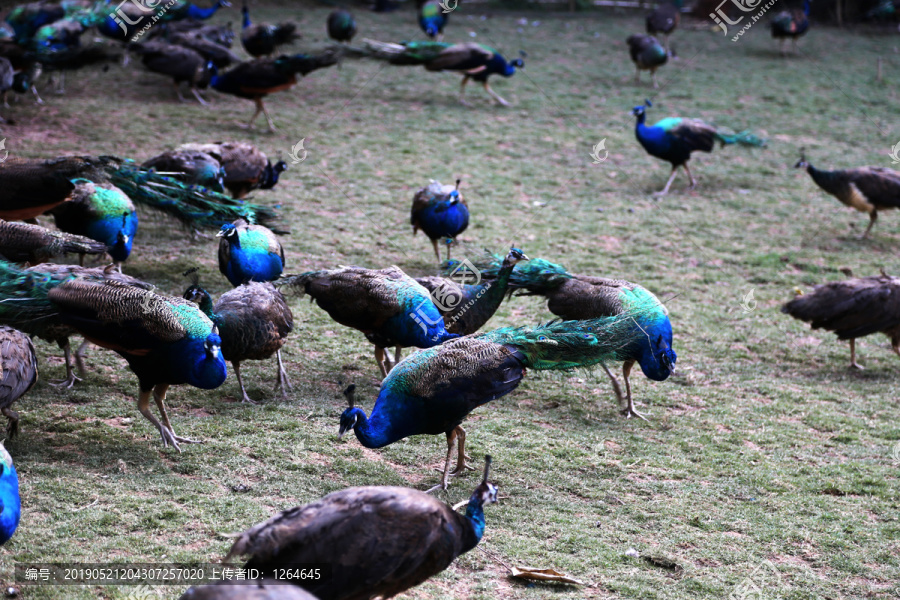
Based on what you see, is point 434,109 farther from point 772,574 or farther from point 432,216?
point 772,574

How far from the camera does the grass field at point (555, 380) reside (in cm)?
436

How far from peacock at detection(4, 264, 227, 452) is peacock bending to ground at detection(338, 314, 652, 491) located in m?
0.92

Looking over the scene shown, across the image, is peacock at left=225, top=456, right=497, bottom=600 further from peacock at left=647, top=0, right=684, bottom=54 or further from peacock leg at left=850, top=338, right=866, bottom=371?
peacock at left=647, top=0, right=684, bottom=54

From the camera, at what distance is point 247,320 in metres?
5.43

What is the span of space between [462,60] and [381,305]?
845 cm

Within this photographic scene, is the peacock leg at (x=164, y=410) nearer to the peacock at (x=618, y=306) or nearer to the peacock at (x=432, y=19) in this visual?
the peacock at (x=618, y=306)

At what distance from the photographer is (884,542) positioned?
4691 millimetres

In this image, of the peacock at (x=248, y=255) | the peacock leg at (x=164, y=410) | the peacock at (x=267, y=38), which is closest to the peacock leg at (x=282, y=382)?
the peacock at (x=248, y=255)

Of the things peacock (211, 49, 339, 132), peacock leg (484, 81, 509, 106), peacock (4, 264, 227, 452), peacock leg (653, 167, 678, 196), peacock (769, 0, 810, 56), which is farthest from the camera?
peacock (769, 0, 810, 56)

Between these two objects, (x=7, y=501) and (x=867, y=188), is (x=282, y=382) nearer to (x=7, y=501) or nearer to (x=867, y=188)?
(x=7, y=501)

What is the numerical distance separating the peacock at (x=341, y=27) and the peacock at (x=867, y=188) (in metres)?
8.23

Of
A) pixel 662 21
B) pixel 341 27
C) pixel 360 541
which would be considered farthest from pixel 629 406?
pixel 662 21

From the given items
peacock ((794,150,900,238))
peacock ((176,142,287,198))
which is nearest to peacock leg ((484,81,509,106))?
peacock ((794,150,900,238))

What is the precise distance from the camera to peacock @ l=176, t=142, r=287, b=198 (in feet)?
26.8
